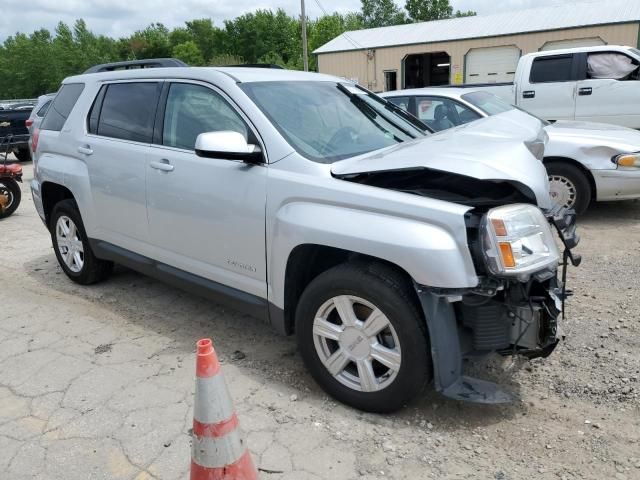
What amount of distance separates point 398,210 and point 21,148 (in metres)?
16.3

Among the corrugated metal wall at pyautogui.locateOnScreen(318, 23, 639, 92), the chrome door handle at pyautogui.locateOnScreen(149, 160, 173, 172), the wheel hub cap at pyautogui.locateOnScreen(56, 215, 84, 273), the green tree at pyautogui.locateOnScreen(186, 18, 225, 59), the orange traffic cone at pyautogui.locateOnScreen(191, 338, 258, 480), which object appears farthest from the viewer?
the green tree at pyautogui.locateOnScreen(186, 18, 225, 59)

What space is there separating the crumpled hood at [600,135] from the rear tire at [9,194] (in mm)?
7772

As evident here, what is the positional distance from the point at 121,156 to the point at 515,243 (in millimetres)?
2957

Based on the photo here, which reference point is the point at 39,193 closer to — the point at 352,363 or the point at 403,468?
the point at 352,363

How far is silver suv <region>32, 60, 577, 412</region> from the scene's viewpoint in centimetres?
258

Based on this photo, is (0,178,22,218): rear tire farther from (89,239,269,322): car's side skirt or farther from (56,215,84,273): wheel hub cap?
(89,239,269,322): car's side skirt

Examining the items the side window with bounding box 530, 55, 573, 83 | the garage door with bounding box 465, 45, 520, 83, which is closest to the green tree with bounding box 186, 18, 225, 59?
the garage door with bounding box 465, 45, 520, 83

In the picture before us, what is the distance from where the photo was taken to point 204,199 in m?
3.46

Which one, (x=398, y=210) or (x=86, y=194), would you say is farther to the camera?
Answer: (x=86, y=194)

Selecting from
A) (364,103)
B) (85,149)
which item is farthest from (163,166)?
(364,103)

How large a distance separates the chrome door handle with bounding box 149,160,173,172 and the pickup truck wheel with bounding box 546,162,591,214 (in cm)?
469

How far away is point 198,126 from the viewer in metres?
3.67

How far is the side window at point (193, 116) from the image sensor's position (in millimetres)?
3478

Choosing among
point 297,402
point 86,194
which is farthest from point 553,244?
point 86,194
